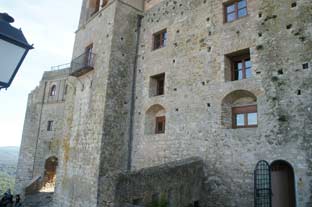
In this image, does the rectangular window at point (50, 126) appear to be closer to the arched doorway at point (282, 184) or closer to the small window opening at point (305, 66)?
the arched doorway at point (282, 184)

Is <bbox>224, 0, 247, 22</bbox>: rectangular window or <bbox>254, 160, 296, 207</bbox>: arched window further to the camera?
<bbox>224, 0, 247, 22</bbox>: rectangular window

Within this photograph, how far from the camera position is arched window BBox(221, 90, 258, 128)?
28.1 feet

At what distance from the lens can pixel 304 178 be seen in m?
6.81

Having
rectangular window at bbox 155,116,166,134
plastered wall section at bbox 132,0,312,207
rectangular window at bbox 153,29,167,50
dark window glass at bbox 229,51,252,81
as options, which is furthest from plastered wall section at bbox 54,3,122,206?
dark window glass at bbox 229,51,252,81

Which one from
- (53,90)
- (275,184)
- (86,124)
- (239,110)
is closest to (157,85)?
(86,124)

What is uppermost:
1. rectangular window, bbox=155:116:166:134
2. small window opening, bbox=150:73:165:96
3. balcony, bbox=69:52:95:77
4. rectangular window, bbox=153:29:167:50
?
rectangular window, bbox=153:29:167:50

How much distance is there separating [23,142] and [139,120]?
47.4ft

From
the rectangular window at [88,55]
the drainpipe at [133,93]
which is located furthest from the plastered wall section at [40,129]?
the drainpipe at [133,93]

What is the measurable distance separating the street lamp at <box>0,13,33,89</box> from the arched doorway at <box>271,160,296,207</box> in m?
7.31

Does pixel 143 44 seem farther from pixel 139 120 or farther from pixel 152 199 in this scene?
pixel 152 199

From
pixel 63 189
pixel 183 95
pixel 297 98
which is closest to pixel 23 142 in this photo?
pixel 63 189

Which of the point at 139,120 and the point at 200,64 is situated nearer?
the point at 200,64

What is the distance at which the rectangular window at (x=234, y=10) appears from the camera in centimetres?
955

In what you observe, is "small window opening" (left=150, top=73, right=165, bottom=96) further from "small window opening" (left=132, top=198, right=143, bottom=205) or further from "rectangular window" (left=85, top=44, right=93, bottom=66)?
"small window opening" (left=132, top=198, right=143, bottom=205)
